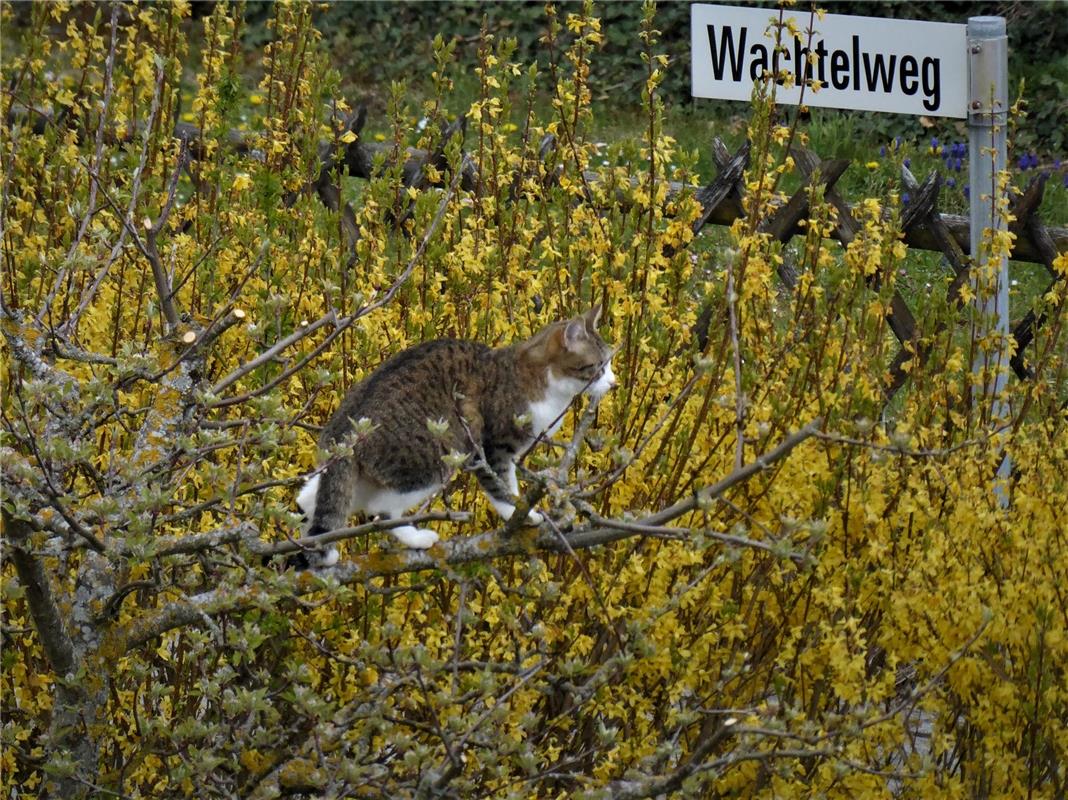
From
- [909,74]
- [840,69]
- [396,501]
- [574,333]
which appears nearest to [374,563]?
[396,501]

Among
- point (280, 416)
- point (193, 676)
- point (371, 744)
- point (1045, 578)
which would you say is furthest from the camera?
point (193, 676)

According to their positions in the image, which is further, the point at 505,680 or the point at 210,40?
the point at 210,40

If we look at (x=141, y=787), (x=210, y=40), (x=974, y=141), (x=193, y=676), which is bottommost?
(x=141, y=787)

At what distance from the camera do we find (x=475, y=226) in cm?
408

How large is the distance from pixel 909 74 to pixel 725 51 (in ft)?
1.60

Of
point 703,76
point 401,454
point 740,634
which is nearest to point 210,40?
point 703,76

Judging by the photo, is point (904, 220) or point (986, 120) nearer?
point (986, 120)

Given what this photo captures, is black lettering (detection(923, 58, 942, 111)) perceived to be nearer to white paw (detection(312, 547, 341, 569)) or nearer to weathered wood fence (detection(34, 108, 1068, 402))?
weathered wood fence (detection(34, 108, 1068, 402))

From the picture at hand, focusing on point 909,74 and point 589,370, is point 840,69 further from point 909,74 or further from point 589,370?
point 589,370

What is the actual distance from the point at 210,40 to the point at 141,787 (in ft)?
6.56

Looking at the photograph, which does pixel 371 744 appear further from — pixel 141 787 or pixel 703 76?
pixel 703 76

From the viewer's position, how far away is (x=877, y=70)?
4.23 m

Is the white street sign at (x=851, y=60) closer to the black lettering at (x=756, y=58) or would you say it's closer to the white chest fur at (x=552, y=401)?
the black lettering at (x=756, y=58)

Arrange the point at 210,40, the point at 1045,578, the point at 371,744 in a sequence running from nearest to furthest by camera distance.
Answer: the point at 1045,578 < the point at 371,744 < the point at 210,40
